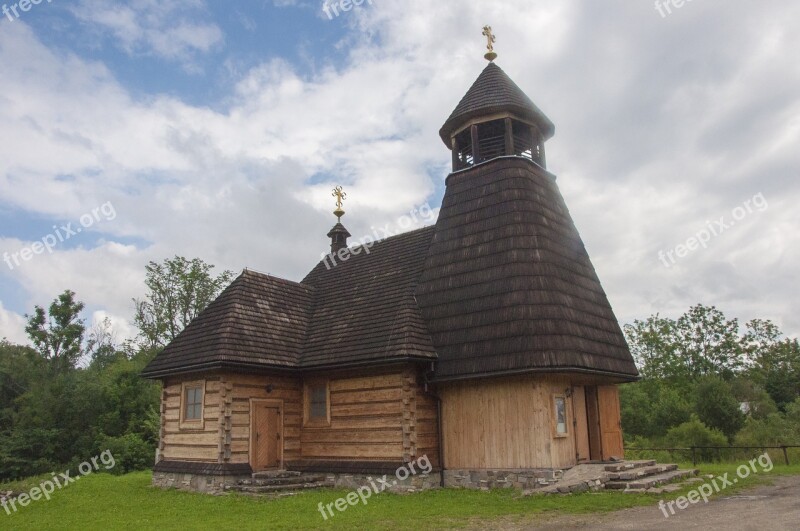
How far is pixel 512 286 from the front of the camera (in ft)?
46.9

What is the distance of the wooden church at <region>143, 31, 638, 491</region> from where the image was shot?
13.7 metres

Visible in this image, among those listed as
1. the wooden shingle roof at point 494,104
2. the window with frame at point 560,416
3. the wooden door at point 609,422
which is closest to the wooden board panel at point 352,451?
the window with frame at point 560,416

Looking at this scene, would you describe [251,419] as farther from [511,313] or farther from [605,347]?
[605,347]

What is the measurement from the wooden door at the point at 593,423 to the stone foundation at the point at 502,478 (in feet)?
8.43

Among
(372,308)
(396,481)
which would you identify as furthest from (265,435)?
(372,308)

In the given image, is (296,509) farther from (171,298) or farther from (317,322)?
(171,298)

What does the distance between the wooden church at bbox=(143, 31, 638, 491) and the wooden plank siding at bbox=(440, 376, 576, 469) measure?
3 cm

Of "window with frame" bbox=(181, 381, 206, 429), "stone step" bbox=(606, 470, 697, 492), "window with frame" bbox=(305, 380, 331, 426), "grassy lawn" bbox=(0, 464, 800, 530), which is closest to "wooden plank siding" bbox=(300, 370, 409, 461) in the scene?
"window with frame" bbox=(305, 380, 331, 426)

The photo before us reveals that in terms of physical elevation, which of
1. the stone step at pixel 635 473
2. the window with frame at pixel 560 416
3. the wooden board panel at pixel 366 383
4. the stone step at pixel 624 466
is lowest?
the stone step at pixel 635 473

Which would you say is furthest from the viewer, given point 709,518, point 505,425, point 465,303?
point 465,303

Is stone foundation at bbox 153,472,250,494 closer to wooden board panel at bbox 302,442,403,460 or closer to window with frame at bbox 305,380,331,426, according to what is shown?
wooden board panel at bbox 302,442,403,460

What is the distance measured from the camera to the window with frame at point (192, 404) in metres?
15.6

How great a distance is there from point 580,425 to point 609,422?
66.5 inches

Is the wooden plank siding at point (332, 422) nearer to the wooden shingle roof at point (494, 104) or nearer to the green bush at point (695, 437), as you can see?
the wooden shingle roof at point (494, 104)
